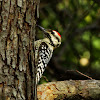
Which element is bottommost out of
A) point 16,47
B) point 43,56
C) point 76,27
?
point 43,56

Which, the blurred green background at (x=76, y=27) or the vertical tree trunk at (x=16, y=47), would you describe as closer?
the vertical tree trunk at (x=16, y=47)

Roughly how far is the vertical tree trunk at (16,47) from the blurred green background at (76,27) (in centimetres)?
379

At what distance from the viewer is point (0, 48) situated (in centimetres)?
192

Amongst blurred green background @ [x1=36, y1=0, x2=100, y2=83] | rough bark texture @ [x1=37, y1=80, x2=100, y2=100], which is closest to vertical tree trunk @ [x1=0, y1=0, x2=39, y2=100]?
rough bark texture @ [x1=37, y1=80, x2=100, y2=100]

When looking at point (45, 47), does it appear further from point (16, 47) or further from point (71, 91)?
point (16, 47)

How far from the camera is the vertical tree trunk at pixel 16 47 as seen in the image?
1.93 m

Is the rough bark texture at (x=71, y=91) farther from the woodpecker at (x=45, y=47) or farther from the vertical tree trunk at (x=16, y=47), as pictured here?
the woodpecker at (x=45, y=47)

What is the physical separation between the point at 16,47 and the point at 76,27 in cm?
477

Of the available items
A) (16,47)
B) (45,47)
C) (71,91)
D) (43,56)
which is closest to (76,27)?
(45,47)

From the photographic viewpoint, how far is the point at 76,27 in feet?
21.7

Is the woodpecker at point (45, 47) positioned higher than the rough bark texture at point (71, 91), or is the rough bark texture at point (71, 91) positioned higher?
the woodpecker at point (45, 47)

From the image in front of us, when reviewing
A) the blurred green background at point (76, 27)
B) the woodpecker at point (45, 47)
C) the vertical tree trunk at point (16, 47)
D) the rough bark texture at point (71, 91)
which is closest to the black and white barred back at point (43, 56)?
the woodpecker at point (45, 47)

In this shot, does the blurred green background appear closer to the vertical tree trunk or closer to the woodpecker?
the woodpecker

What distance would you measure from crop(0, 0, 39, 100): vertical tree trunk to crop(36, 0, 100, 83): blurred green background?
379 cm
